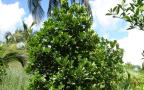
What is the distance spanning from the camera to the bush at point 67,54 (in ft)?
27.1

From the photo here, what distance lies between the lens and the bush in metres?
8.26

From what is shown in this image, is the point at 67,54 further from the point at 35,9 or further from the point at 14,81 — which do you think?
the point at 35,9

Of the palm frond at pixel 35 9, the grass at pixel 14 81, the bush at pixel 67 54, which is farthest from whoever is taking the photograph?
the palm frond at pixel 35 9

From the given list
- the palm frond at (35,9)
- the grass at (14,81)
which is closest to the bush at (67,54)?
the grass at (14,81)

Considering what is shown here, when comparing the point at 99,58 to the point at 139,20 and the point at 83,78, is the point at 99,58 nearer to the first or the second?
the point at 83,78

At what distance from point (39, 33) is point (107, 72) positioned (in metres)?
1.72

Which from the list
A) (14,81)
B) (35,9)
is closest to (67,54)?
(14,81)

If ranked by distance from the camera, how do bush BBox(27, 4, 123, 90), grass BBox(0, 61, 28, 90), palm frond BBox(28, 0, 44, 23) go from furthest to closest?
palm frond BBox(28, 0, 44, 23), grass BBox(0, 61, 28, 90), bush BBox(27, 4, 123, 90)

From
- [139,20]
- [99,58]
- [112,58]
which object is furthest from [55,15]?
[139,20]

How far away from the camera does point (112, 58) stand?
10.1m

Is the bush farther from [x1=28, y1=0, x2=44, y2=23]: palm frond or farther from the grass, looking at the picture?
[x1=28, y1=0, x2=44, y2=23]: palm frond

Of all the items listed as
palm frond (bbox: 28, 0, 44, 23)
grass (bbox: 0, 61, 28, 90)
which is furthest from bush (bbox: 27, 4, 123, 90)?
palm frond (bbox: 28, 0, 44, 23)

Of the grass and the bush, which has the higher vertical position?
the bush

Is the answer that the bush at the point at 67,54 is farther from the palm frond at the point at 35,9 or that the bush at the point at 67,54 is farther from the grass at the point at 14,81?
the palm frond at the point at 35,9
